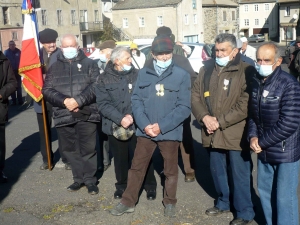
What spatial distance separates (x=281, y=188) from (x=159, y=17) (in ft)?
182

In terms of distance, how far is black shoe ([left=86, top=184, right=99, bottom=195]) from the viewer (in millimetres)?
6051

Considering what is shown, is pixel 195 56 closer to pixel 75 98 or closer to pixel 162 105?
pixel 75 98

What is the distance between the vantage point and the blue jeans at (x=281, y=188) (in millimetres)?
4180

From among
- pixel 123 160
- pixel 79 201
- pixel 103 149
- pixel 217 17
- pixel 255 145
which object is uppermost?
pixel 217 17

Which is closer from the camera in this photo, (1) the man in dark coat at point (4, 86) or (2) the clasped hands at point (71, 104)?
(2) the clasped hands at point (71, 104)

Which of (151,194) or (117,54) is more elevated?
(117,54)

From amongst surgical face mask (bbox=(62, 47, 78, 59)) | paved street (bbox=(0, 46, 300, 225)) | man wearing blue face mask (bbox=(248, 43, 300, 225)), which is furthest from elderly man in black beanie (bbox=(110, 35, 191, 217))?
surgical face mask (bbox=(62, 47, 78, 59))

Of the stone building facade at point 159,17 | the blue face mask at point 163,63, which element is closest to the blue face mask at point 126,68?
the blue face mask at point 163,63

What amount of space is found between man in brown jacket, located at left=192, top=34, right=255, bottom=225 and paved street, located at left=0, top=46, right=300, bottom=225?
1.62 feet

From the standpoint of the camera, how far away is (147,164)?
525 cm

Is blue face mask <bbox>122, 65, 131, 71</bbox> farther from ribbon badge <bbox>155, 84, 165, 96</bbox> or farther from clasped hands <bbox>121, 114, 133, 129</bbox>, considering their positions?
ribbon badge <bbox>155, 84, 165, 96</bbox>

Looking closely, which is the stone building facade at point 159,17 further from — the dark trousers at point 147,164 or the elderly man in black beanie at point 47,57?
the dark trousers at point 147,164

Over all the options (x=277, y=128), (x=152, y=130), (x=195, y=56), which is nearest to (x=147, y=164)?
(x=152, y=130)

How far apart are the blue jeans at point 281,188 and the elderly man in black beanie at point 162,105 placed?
1054mm
